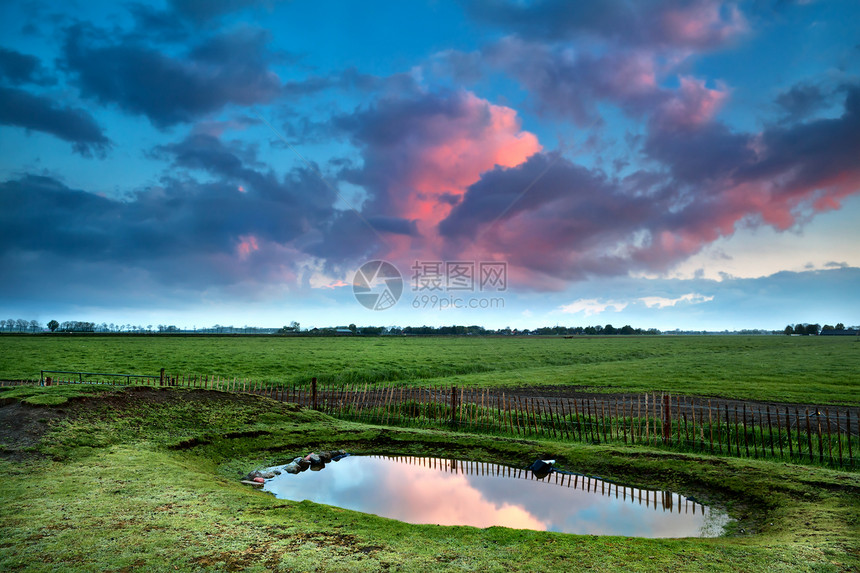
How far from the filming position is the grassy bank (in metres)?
6.73

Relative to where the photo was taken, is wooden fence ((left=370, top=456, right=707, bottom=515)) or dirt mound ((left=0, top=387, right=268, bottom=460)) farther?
dirt mound ((left=0, top=387, right=268, bottom=460))

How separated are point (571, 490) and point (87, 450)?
39.5ft

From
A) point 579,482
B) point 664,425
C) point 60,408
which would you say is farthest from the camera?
point 664,425

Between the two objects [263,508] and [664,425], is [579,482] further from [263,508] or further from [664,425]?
[263,508]

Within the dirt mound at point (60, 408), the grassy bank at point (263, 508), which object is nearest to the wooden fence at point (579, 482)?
the grassy bank at point (263, 508)

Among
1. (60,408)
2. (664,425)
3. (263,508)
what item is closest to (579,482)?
(664,425)

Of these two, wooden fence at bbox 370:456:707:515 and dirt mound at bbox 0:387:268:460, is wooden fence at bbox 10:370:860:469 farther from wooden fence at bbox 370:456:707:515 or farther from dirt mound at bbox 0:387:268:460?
dirt mound at bbox 0:387:268:460

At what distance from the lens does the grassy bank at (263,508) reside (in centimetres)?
673

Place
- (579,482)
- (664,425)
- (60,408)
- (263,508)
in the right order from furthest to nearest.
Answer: (664,425) → (60,408) → (579,482) → (263,508)

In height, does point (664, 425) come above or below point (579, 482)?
above

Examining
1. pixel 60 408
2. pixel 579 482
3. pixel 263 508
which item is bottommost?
pixel 579 482

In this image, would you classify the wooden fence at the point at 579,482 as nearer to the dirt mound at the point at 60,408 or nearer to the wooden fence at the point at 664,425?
the wooden fence at the point at 664,425

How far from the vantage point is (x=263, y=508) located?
8.95 metres

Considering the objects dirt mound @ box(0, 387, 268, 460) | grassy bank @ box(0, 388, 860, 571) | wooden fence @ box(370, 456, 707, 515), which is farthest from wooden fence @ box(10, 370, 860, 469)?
dirt mound @ box(0, 387, 268, 460)
